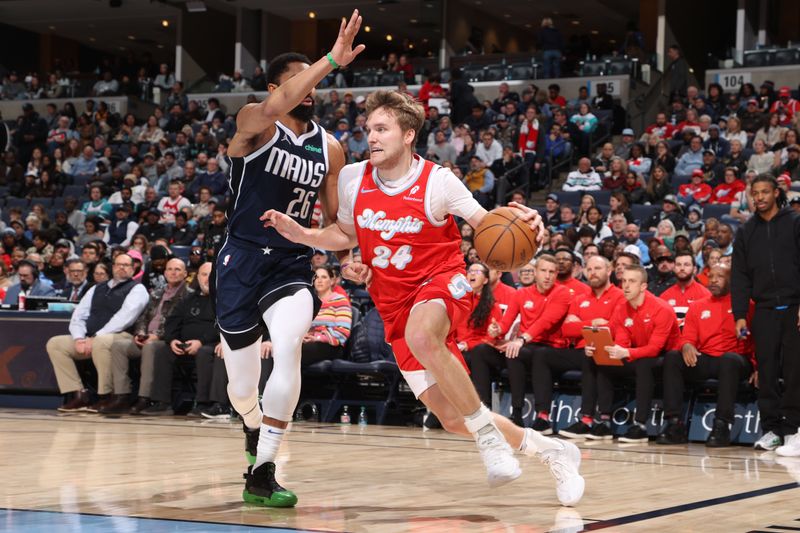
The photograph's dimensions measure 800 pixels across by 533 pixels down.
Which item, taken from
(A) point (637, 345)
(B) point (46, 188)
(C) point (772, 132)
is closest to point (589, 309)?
(A) point (637, 345)

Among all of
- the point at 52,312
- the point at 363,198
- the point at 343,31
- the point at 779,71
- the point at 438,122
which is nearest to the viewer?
the point at 343,31

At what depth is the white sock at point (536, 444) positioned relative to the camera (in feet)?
16.2

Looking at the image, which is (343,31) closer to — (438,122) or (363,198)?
(363,198)

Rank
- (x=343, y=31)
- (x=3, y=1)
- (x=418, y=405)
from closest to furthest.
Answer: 1. (x=343, y=31)
2. (x=418, y=405)
3. (x=3, y=1)

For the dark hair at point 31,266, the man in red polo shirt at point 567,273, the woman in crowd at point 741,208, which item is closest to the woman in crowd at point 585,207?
the woman in crowd at point 741,208

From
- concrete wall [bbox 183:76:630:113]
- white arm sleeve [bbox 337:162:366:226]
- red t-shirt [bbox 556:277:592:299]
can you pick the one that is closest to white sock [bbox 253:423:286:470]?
white arm sleeve [bbox 337:162:366:226]

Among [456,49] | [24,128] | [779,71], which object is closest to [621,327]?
[779,71]

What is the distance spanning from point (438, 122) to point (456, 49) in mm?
9199

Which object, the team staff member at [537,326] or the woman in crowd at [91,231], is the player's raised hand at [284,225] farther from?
the woman in crowd at [91,231]

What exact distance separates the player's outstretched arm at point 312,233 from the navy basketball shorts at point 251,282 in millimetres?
190

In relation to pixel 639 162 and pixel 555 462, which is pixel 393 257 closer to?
pixel 555 462

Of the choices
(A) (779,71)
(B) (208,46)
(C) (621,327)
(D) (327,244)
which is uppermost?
(B) (208,46)

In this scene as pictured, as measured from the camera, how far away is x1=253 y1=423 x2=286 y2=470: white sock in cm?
492

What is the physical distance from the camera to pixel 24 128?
23250 millimetres
